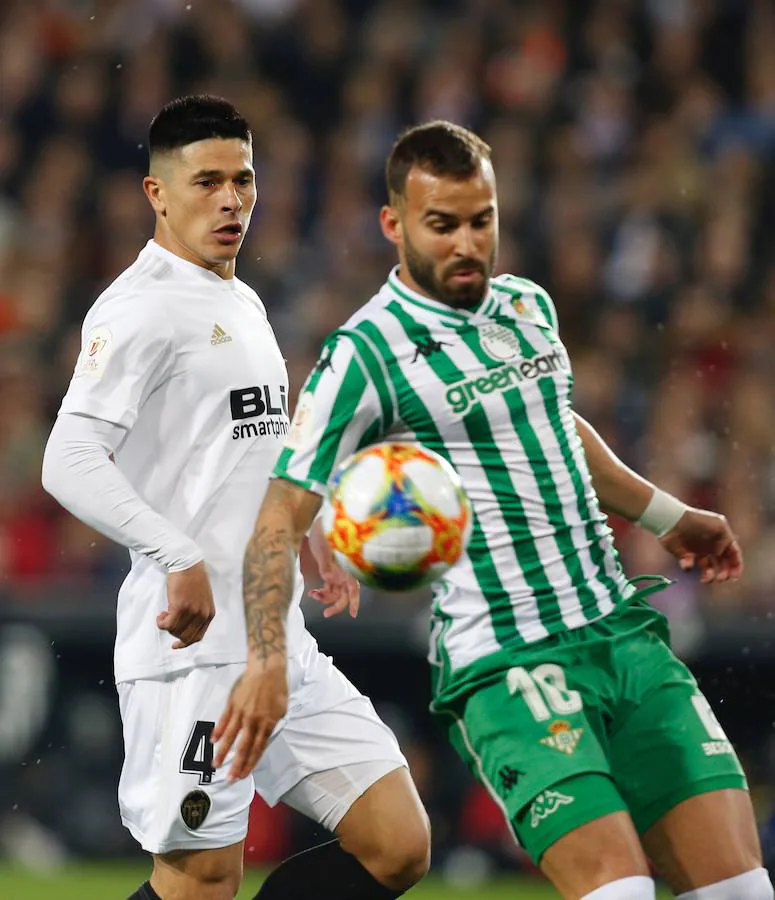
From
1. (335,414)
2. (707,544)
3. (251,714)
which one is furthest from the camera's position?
(707,544)

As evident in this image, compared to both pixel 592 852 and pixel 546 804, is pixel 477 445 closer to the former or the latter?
pixel 546 804

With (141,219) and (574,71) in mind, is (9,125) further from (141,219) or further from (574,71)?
(574,71)

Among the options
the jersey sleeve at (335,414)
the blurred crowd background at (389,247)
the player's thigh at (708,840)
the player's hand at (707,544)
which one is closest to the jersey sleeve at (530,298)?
the jersey sleeve at (335,414)

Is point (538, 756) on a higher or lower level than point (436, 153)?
lower

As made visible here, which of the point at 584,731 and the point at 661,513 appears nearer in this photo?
the point at 584,731

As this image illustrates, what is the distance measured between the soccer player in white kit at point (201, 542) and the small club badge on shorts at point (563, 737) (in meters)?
0.75

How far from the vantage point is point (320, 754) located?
4.99 meters

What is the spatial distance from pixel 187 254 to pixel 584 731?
1795 mm

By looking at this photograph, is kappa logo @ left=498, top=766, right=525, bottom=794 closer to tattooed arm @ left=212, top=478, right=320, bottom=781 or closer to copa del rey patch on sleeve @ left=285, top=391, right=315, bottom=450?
tattooed arm @ left=212, top=478, right=320, bottom=781

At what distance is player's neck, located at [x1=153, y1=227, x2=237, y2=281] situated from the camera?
201 inches

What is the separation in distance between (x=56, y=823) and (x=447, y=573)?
5.62 m

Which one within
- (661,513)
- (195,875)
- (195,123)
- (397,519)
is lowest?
(195,875)

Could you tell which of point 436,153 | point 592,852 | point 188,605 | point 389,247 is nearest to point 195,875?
point 188,605

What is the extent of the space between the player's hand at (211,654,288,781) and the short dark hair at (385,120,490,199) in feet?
4.38
